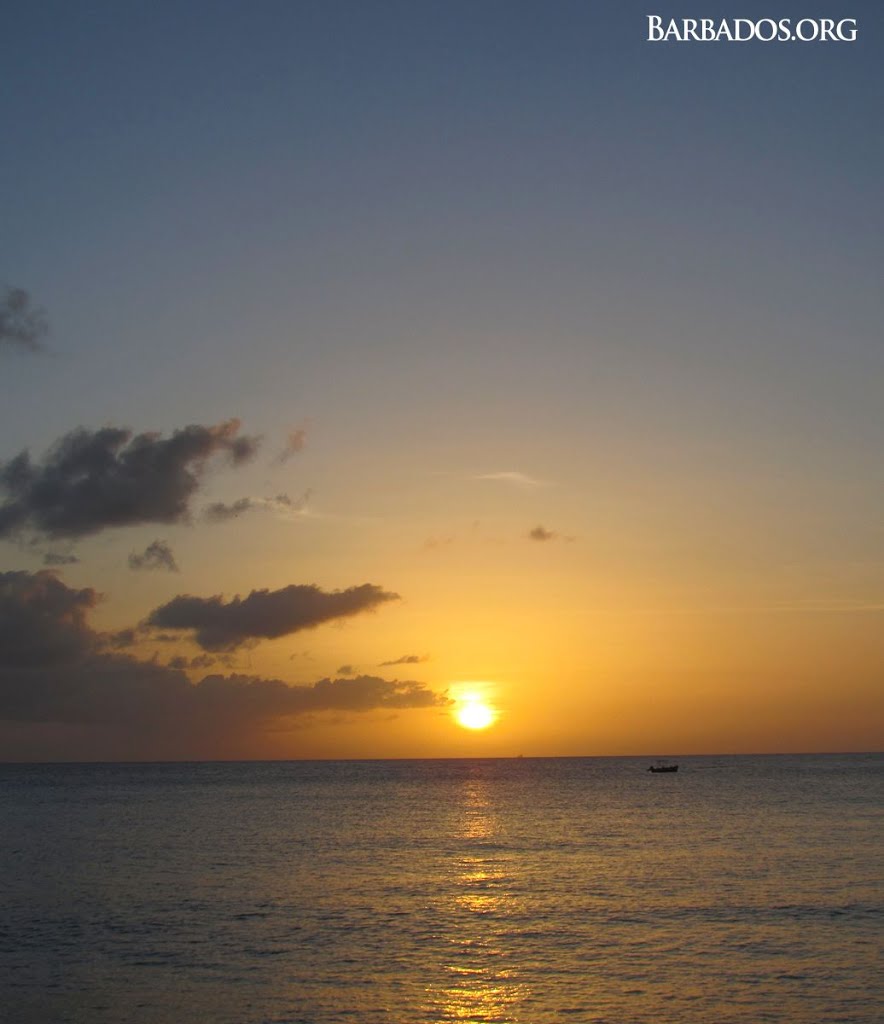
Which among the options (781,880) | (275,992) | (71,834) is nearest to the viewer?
(275,992)

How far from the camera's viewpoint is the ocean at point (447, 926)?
125ft

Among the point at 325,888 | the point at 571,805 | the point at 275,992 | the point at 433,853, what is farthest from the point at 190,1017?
the point at 571,805

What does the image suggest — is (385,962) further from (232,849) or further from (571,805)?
(571,805)

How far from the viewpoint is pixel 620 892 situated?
6141 cm

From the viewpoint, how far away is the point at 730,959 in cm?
4403

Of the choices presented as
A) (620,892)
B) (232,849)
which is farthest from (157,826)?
(620,892)

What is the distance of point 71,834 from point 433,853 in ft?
139

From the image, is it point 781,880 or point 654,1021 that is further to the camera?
point 781,880

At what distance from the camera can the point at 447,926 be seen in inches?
2047

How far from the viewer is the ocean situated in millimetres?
38156

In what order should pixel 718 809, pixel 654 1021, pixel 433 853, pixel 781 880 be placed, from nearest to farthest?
pixel 654 1021 < pixel 781 880 < pixel 433 853 < pixel 718 809

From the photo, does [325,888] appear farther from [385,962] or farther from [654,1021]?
[654,1021]

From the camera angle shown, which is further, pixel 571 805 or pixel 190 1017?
pixel 571 805

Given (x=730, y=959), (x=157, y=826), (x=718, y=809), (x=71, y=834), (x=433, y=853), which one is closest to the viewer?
(x=730, y=959)
